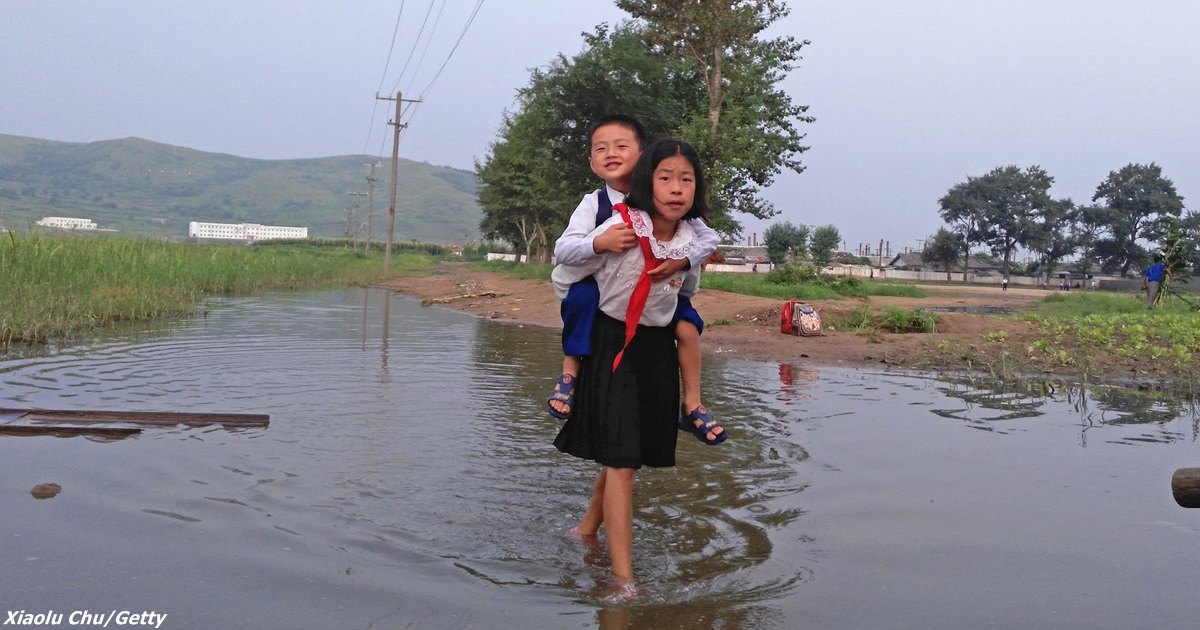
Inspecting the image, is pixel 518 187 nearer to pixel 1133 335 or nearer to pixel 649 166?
pixel 1133 335

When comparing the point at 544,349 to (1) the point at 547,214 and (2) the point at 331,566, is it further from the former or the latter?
(1) the point at 547,214

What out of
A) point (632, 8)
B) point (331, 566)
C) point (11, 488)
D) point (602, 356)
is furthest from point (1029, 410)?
point (632, 8)

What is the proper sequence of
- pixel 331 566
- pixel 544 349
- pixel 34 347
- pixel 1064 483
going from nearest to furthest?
1. pixel 331 566
2. pixel 1064 483
3. pixel 34 347
4. pixel 544 349

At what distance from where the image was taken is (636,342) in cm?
355

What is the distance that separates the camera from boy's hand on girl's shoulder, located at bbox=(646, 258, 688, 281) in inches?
132

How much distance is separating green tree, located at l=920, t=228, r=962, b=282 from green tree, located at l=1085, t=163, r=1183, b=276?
1137 centimetres

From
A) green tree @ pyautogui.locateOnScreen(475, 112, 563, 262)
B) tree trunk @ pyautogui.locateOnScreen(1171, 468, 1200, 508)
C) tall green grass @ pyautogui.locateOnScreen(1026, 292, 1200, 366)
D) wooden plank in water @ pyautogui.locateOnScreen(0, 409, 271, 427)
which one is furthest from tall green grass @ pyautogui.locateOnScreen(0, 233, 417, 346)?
green tree @ pyautogui.locateOnScreen(475, 112, 563, 262)

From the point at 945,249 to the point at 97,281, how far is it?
285ft

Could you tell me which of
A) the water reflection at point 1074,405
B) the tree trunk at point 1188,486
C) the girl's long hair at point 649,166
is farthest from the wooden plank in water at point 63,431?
the water reflection at point 1074,405

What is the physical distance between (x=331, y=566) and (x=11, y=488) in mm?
1750

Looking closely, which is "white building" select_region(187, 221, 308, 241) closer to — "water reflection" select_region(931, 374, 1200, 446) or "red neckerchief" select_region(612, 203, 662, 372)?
"water reflection" select_region(931, 374, 1200, 446)

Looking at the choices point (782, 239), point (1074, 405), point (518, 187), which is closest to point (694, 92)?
point (518, 187)

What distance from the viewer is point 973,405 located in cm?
789

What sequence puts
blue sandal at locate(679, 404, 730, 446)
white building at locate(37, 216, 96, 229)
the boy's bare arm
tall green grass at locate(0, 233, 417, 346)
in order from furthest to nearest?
1. white building at locate(37, 216, 96, 229)
2. tall green grass at locate(0, 233, 417, 346)
3. blue sandal at locate(679, 404, 730, 446)
4. the boy's bare arm
